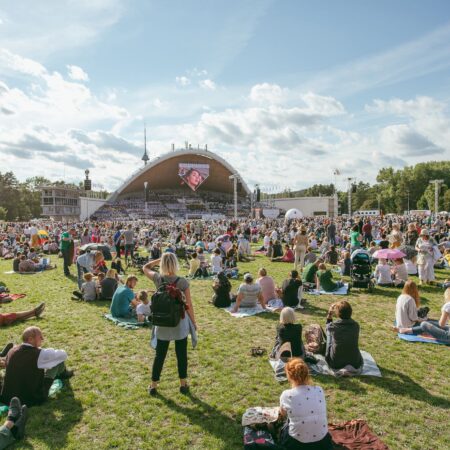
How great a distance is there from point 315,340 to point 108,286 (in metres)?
5.40

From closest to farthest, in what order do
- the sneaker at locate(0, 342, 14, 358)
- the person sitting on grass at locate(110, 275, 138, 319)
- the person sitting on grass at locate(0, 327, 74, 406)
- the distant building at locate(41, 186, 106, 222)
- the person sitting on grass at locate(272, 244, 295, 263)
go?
the person sitting on grass at locate(0, 327, 74, 406), the sneaker at locate(0, 342, 14, 358), the person sitting on grass at locate(110, 275, 138, 319), the person sitting on grass at locate(272, 244, 295, 263), the distant building at locate(41, 186, 106, 222)

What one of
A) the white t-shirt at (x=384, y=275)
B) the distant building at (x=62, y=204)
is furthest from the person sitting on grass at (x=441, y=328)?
the distant building at (x=62, y=204)

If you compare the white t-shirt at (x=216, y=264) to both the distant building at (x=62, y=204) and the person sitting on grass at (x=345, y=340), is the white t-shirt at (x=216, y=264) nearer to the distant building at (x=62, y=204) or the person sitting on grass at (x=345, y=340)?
the person sitting on grass at (x=345, y=340)

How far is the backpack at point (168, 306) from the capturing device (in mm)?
3881

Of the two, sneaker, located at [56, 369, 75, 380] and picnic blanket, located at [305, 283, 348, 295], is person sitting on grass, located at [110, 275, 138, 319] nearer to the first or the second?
sneaker, located at [56, 369, 75, 380]

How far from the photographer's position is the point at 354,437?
3332 millimetres

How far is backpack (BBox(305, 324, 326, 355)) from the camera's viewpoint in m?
5.41

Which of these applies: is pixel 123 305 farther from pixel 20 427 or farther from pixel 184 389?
pixel 20 427

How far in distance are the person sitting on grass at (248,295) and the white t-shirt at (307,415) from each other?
4.68m

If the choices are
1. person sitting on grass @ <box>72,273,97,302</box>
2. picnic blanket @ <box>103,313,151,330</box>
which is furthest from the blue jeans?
person sitting on grass @ <box>72,273,97,302</box>

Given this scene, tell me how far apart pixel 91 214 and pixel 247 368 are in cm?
5884

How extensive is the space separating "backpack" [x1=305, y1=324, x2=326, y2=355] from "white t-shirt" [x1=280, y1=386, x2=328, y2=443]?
2367 mm

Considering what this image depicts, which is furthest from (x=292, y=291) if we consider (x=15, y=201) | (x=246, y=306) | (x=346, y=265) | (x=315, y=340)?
(x=15, y=201)

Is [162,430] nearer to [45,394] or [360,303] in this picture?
[45,394]
